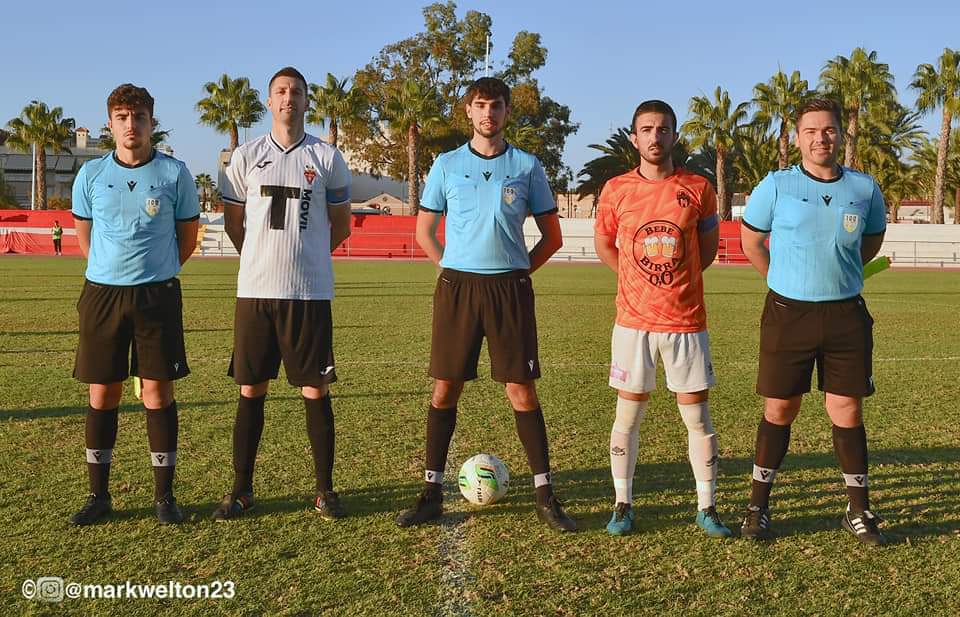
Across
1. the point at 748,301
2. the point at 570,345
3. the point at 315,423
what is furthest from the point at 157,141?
the point at 315,423

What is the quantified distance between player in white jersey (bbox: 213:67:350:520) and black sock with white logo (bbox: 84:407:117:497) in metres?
0.62

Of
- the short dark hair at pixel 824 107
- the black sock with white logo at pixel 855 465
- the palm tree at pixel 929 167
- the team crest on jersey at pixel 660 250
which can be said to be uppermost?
the palm tree at pixel 929 167

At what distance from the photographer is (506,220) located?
427 centimetres

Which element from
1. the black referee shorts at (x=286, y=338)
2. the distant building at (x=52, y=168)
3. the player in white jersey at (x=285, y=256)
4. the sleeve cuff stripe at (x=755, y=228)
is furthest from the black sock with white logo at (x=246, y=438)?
the distant building at (x=52, y=168)

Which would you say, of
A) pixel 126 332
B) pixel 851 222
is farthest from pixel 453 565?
pixel 851 222

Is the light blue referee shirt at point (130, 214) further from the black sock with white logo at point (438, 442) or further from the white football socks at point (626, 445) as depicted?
the white football socks at point (626, 445)

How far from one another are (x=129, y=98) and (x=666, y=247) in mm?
2702

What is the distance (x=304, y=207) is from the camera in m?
4.32

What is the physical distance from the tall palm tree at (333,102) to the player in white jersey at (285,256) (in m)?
48.8

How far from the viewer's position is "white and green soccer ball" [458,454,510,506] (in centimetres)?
451

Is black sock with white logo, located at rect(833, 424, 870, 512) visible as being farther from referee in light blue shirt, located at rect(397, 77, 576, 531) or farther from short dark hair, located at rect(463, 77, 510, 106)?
short dark hair, located at rect(463, 77, 510, 106)

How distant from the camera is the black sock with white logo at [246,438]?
442 cm

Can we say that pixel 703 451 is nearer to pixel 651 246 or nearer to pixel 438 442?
pixel 651 246

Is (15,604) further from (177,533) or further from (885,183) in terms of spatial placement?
(885,183)
